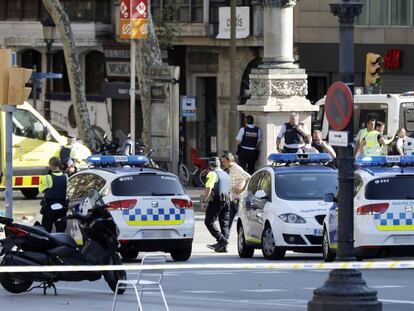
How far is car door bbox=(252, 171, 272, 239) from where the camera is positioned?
23.8 meters

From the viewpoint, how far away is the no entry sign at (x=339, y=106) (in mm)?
15430

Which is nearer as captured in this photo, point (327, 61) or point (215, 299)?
point (215, 299)

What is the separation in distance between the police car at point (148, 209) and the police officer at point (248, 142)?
29.6 feet

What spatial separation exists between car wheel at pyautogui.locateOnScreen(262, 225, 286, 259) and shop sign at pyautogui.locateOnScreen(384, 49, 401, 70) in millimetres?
23301

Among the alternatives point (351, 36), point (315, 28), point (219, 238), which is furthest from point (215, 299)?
point (315, 28)

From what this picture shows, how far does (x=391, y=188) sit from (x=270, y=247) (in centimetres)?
245

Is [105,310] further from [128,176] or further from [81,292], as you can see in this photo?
[128,176]

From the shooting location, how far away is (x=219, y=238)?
25.3 m

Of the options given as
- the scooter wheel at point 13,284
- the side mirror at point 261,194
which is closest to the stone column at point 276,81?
the side mirror at point 261,194

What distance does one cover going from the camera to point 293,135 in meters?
30.1

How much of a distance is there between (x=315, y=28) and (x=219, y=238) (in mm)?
23989

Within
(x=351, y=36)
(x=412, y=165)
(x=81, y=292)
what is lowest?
(x=81, y=292)

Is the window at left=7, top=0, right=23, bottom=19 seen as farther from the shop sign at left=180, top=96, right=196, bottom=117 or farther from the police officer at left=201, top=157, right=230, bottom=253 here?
the police officer at left=201, top=157, right=230, bottom=253

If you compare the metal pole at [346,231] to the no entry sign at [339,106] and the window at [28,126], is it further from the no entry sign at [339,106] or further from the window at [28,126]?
the window at [28,126]
